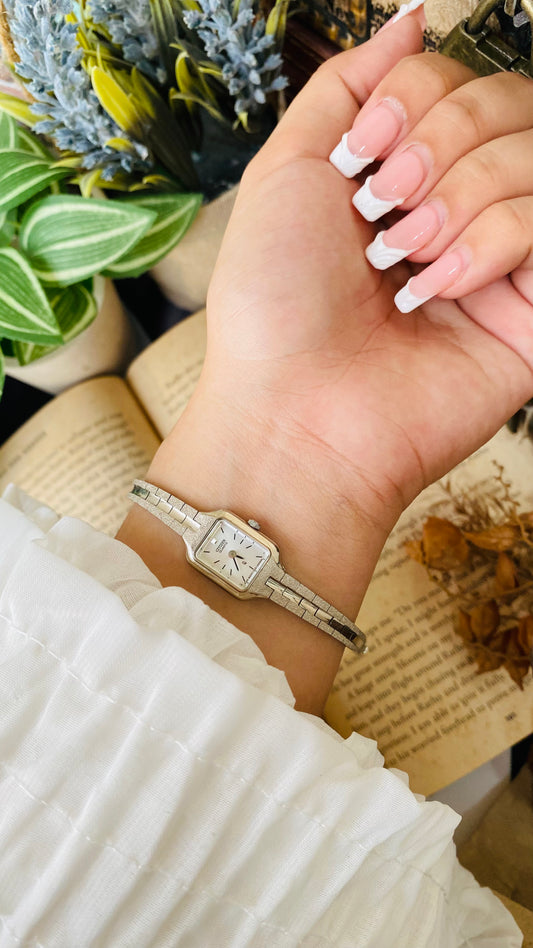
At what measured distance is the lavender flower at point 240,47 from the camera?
0.55 m

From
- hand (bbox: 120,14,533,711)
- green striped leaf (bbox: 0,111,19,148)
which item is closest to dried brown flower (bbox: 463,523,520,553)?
hand (bbox: 120,14,533,711)

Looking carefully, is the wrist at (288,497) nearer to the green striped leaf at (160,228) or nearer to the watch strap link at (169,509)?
the watch strap link at (169,509)

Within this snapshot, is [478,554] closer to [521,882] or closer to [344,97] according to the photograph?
[521,882]

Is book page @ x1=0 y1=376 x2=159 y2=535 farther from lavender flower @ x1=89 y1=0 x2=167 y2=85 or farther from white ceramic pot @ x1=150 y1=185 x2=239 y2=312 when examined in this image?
lavender flower @ x1=89 y1=0 x2=167 y2=85

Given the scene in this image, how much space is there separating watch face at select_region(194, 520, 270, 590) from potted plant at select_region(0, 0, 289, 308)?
0.37 metres

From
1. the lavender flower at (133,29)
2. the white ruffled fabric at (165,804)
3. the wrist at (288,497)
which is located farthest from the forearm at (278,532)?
the lavender flower at (133,29)

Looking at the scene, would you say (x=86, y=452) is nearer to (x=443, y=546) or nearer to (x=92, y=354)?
(x=92, y=354)

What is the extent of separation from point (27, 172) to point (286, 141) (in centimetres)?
27

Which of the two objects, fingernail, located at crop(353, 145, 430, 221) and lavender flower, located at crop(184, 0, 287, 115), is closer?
fingernail, located at crop(353, 145, 430, 221)

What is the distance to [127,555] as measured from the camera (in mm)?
438

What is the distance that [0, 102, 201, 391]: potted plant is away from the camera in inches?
24.1

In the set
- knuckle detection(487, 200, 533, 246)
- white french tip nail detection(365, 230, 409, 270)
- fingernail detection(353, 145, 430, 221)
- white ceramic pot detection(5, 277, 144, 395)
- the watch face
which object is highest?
knuckle detection(487, 200, 533, 246)

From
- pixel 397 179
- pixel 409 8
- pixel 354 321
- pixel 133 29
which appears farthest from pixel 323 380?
pixel 133 29

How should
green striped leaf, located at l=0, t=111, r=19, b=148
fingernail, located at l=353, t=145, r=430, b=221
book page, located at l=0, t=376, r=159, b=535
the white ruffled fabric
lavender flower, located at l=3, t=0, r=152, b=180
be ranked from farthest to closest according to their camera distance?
book page, located at l=0, t=376, r=159, b=535 → green striped leaf, located at l=0, t=111, r=19, b=148 → lavender flower, located at l=3, t=0, r=152, b=180 → fingernail, located at l=353, t=145, r=430, b=221 → the white ruffled fabric
